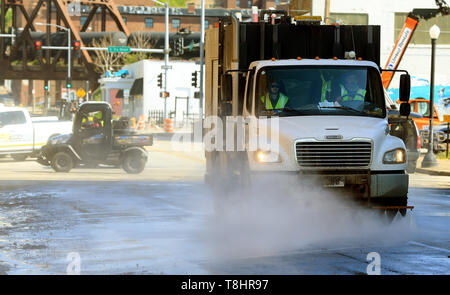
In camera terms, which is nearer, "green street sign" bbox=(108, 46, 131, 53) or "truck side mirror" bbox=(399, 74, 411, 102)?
"truck side mirror" bbox=(399, 74, 411, 102)

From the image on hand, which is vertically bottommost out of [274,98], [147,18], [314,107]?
[314,107]

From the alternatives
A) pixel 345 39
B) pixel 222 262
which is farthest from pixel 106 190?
pixel 222 262

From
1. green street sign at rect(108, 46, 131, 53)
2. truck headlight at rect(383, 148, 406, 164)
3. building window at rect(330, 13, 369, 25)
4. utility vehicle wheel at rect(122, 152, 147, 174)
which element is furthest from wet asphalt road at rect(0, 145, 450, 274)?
green street sign at rect(108, 46, 131, 53)

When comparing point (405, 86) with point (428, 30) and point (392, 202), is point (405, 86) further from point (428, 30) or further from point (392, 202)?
point (428, 30)

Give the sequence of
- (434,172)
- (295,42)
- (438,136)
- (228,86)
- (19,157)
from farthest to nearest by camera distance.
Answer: (438,136)
(19,157)
(434,172)
(295,42)
(228,86)

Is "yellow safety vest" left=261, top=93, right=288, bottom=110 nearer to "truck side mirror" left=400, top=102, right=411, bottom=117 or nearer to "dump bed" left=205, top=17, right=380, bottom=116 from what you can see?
"dump bed" left=205, top=17, right=380, bottom=116

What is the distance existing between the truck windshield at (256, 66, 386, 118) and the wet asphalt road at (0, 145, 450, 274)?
1530mm

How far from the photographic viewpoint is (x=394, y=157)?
1296 cm

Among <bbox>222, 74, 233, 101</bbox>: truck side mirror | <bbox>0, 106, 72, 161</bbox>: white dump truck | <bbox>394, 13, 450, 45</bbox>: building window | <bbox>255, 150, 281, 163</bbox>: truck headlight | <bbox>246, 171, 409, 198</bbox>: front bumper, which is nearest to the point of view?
<bbox>246, 171, 409, 198</bbox>: front bumper

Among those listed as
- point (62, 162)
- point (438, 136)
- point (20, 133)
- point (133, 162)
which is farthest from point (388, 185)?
point (438, 136)

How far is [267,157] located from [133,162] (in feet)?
45.1

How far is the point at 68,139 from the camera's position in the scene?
1032 inches

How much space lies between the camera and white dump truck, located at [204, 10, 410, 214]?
1275 centimetres
